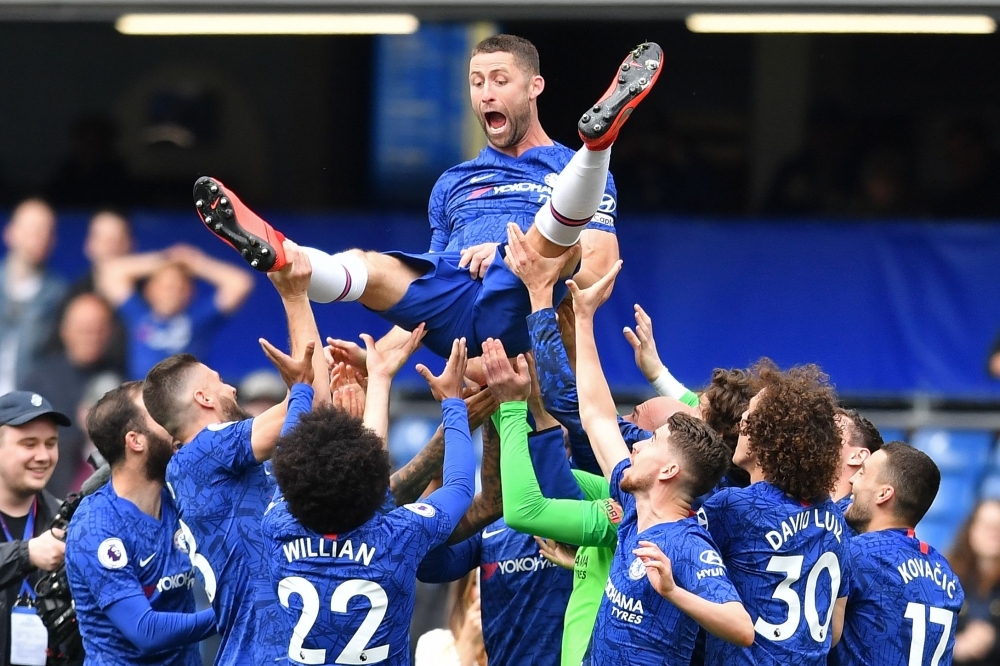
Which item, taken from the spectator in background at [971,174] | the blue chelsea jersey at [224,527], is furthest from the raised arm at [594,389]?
the spectator in background at [971,174]

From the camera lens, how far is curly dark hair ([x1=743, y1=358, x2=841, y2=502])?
4.27 m

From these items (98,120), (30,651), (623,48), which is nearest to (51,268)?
(98,120)

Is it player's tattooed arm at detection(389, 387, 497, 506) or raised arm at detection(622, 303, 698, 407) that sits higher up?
raised arm at detection(622, 303, 698, 407)

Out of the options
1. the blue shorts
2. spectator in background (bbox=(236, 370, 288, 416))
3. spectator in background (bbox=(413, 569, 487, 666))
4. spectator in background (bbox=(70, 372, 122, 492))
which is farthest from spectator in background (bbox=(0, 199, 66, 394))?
the blue shorts

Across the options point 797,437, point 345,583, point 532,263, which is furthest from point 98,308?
point 797,437

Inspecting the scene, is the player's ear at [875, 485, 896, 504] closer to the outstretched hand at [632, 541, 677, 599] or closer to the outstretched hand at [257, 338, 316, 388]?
the outstretched hand at [632, 541, 677, 599]

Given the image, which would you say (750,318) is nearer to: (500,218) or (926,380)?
(926,380)

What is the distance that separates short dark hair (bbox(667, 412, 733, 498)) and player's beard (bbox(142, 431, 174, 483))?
5.84ft

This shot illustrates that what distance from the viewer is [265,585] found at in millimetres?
4625

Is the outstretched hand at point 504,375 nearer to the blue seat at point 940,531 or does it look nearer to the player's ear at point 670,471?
the player's ear at point 670,471

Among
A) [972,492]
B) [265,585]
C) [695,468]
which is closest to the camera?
[695,468]

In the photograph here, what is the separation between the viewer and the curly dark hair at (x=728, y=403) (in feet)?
15.5

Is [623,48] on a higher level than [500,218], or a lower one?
higher

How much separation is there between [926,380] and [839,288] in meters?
0.82
